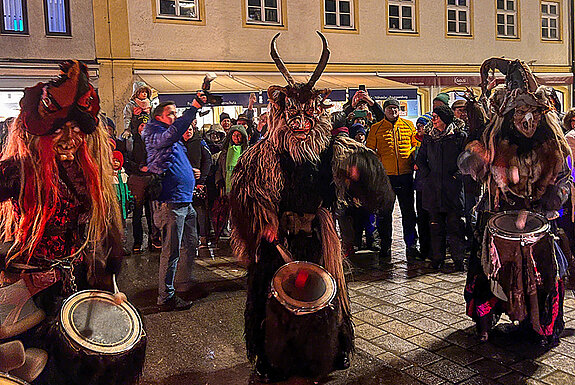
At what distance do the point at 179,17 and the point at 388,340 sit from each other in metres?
9.39

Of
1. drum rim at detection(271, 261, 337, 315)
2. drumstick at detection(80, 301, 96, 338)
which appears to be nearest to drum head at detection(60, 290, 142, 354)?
drumstick at detection(80, 301, 96, 338)

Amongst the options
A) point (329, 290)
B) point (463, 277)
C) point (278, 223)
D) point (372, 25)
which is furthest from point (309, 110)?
point (372, 25)

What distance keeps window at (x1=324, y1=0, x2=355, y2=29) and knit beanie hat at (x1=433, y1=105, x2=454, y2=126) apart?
29.8 feet

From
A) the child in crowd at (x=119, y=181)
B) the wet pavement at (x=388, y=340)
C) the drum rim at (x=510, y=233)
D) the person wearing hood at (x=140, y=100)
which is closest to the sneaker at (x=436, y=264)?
the wet pavement at (x=388, y=340)

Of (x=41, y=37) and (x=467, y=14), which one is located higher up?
(x=467, y=14)

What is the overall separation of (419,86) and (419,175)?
1034 cm

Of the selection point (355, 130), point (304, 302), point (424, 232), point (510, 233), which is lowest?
point (424, 232)

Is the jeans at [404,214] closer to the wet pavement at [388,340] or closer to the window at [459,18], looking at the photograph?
the wet pavement at [388,340]

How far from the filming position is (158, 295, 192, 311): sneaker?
504cm

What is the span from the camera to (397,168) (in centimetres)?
668

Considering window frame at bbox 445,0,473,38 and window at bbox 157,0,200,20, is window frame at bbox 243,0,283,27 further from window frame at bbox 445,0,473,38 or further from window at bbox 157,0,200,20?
window frame at bbox 445,0,473,38

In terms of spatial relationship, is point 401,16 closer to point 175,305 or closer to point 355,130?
point 355,130

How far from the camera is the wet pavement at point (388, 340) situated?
358 centimetres

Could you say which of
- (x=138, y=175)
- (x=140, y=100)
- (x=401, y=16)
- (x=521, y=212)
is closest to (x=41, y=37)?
(x=140, y=100)
